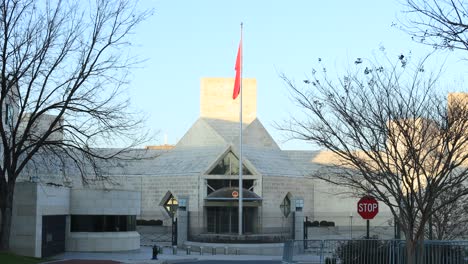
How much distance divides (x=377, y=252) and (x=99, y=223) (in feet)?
76.5

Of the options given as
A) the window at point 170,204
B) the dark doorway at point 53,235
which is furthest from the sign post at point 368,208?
the window at point 170,204

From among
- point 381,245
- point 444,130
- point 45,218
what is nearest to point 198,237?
point 45,218

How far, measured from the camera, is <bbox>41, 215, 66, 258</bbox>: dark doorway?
35656 mm

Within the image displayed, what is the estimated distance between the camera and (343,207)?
7488 cm

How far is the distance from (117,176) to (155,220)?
758 centimetres

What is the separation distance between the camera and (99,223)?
41.7 m

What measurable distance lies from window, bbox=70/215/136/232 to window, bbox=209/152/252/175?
23.8m

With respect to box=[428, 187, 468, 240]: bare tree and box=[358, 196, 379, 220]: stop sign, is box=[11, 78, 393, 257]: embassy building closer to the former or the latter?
box=[428, 187, 468, 240]: bare tree

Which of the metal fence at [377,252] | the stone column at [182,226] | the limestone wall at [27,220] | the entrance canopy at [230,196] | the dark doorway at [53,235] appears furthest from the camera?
the entrance canopy at [230,196]

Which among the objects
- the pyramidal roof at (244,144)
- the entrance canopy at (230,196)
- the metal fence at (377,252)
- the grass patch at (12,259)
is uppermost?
the pyramidal roof at (244,144)

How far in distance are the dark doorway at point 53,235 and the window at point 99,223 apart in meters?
Result: 1.10

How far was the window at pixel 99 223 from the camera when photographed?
4116cm

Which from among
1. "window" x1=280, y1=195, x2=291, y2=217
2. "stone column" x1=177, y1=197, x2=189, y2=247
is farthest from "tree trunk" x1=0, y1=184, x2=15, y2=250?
"window" x1=280, y1=195, x2=291, y2=217

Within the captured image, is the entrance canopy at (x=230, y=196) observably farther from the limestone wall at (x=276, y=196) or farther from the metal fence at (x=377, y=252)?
the metal fence at (x=377, y=252)
